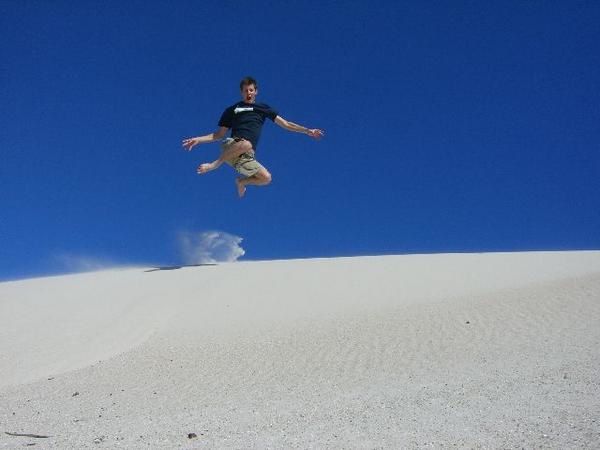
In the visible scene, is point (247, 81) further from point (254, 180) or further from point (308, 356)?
point (308, 356)

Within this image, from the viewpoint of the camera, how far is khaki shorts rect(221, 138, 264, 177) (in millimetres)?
8258

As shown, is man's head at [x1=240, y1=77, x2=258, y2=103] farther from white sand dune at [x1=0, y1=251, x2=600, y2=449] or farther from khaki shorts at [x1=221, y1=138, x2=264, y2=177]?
white sand dune at [x1=0, y1=251, x2=600, y2=449]

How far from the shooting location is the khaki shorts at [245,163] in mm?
8258

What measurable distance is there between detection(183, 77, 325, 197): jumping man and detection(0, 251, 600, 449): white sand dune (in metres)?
3.22

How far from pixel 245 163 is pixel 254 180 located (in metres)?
0.39

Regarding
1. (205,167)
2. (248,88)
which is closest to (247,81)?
(248,88)

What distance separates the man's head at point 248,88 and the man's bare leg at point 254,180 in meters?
1.13

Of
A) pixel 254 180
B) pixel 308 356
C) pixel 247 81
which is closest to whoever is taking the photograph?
pixel 247 81

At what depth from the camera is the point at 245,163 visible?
327 inches

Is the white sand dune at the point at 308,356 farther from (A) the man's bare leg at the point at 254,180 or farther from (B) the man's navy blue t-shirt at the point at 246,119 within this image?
(B) the man's navy blue t-shirt at the point at 246,119

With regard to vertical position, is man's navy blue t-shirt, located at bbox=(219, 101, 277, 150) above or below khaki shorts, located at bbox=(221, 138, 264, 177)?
above

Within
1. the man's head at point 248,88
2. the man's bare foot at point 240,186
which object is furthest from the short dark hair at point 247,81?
the man's bare foot at point 240,186

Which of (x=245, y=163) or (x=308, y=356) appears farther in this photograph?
(x=308, y=356)

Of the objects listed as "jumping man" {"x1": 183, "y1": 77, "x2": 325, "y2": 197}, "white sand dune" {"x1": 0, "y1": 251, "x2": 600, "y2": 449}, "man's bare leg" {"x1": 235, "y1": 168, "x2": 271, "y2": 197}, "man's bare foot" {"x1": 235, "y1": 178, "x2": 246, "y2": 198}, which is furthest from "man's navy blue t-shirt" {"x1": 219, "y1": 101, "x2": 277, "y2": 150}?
"white sand dune" {"x1": 0, "y1": 251, "x2": 600, "y2": 449}
